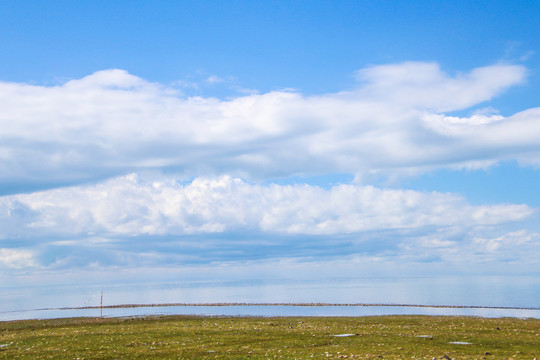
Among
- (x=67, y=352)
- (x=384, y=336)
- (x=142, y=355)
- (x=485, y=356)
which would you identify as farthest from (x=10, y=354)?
(x=485, y=356)

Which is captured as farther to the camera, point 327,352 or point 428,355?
point 327,352

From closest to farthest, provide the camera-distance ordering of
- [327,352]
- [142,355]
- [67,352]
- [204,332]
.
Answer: [327,352]
[142,355]
[67,352]
[204,332]

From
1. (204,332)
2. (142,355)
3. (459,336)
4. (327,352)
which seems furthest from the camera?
(204,332)

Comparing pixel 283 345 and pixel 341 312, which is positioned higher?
pixel 283 345

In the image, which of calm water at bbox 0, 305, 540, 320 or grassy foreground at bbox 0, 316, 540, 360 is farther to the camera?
calm water at bbox 0, 305, 540, 320

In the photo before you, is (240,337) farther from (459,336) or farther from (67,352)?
(459,336)

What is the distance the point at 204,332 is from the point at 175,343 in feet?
28.0

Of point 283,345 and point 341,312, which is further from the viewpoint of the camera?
point 341,312

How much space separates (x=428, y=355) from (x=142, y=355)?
19.0m

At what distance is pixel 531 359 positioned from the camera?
83.1 feet

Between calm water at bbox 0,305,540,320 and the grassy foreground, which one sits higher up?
the grassy foreground

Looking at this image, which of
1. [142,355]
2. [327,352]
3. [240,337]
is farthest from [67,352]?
[327,352]

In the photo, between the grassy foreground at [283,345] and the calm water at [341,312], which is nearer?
the grassy foreground at [283,345]

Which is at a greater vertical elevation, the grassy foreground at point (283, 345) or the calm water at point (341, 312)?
the grassy foreground at point (283, 345)
